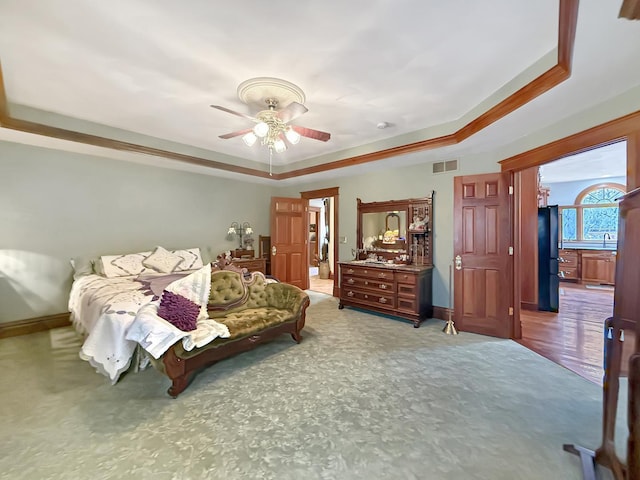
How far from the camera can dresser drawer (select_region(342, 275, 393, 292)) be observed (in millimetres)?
4492

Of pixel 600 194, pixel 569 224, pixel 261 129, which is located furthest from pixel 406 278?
pixel 600 194

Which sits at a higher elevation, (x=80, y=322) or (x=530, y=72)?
(x=530, y=72)

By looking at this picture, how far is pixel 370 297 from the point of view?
15.5ft

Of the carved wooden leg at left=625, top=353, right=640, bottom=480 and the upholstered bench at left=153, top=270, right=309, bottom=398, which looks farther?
the upholstered bench at left=153, top=270, right=309, bottom=398

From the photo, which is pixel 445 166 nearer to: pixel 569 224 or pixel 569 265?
pixel 569 265

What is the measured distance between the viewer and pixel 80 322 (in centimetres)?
332

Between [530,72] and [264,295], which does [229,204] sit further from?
[530,72]

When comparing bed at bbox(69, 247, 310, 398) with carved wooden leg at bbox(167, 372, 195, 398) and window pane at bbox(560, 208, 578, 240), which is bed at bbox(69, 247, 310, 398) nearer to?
carved wooden leg at bbox(167, 372, 195, 398)

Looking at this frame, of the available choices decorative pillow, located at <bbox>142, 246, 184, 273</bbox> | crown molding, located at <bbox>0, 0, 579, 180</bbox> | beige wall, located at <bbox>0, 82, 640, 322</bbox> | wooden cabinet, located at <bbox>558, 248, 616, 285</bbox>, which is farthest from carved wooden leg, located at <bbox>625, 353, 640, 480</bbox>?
wooden cabinet, located at <bbox>558, 248, 616, 285</bbox>

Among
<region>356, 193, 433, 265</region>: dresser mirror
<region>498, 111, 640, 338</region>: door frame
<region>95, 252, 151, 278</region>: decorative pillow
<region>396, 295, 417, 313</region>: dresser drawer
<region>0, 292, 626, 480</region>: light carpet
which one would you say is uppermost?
<region>498, 111, 640, 338</region>: door frame

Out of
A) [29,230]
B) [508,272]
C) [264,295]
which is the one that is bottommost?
[264,295]

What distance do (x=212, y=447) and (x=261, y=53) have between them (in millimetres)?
2962

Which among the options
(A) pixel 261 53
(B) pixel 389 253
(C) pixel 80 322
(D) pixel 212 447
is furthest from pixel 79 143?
(B) pixel 389 253

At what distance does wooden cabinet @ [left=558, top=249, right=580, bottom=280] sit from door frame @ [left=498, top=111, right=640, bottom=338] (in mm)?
5215
